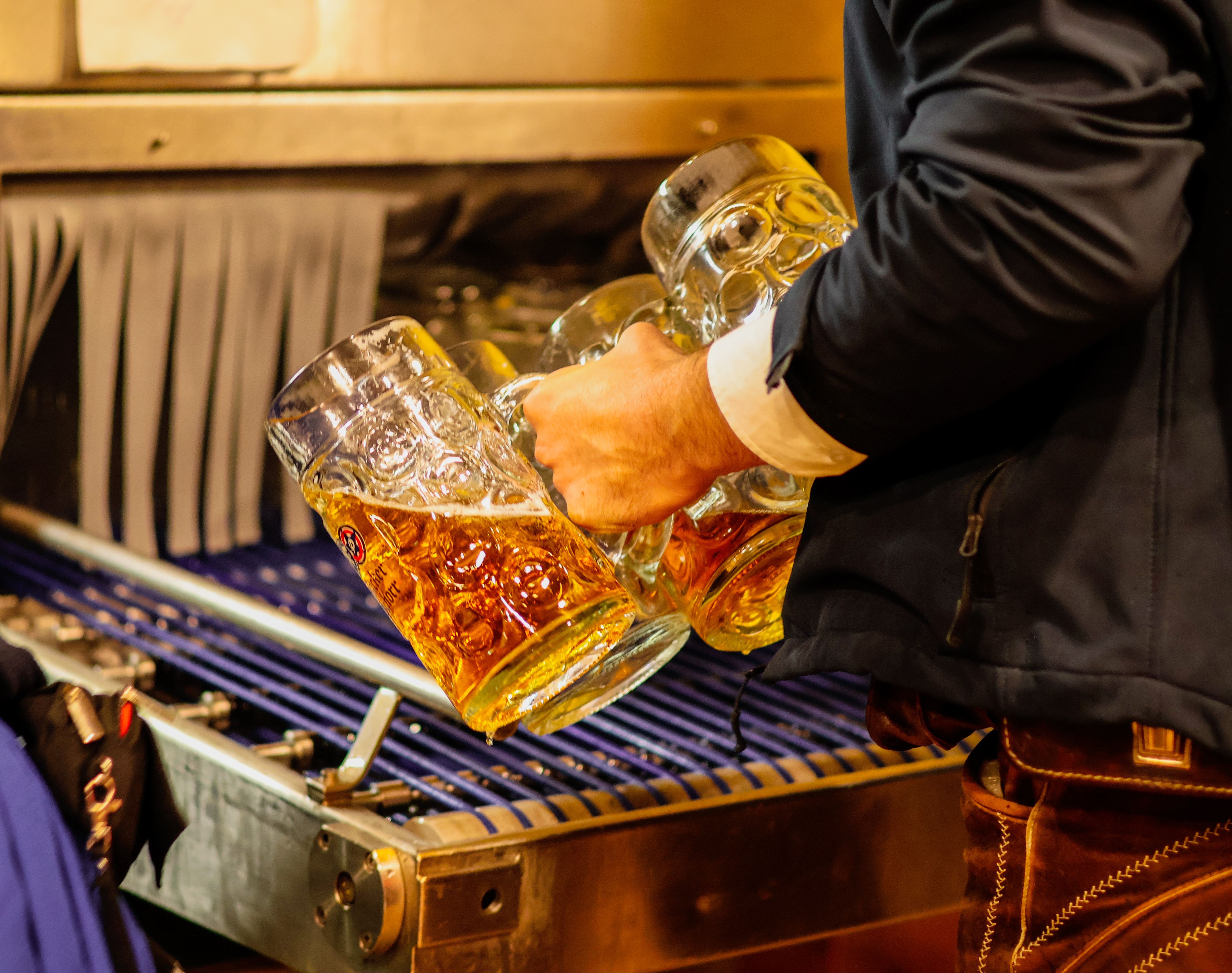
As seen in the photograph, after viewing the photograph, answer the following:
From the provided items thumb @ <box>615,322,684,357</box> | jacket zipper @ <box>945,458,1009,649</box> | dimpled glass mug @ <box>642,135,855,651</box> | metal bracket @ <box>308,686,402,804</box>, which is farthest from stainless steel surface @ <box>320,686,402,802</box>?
jacket zipper @ <box>945,458,1009,649</box>

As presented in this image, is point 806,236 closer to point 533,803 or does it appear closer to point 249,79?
point 533,803

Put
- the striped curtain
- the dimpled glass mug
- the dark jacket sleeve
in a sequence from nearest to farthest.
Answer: the dark jacket sleeve → the dimpled glass mug → the striped curtain

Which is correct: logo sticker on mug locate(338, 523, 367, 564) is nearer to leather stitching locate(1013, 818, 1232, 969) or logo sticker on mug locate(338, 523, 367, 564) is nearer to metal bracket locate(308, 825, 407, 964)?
metal bracket locate(308, 825, 407, 964)

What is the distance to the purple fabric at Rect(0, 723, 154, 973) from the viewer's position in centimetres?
74

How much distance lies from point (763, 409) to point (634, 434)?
88 mm

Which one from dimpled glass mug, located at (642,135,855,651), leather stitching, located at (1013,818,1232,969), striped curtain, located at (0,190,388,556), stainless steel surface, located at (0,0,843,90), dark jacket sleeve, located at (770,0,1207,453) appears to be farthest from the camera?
striped curtain, located at (0,190,388,556)

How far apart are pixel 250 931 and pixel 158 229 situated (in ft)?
2.82

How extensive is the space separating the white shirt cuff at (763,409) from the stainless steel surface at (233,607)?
0.34 meters

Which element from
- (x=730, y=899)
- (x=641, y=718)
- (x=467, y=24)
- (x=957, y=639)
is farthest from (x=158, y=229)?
(x=957, y=639)

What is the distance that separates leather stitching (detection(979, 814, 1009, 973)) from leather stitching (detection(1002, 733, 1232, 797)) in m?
0.04

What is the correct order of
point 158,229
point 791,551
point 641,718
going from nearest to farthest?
point 791,551 → point 641,718 → point 158,229

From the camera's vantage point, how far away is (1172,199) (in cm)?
64

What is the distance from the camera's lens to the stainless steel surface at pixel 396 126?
144cm

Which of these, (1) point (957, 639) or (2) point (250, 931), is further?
(2) point (250, 931)
